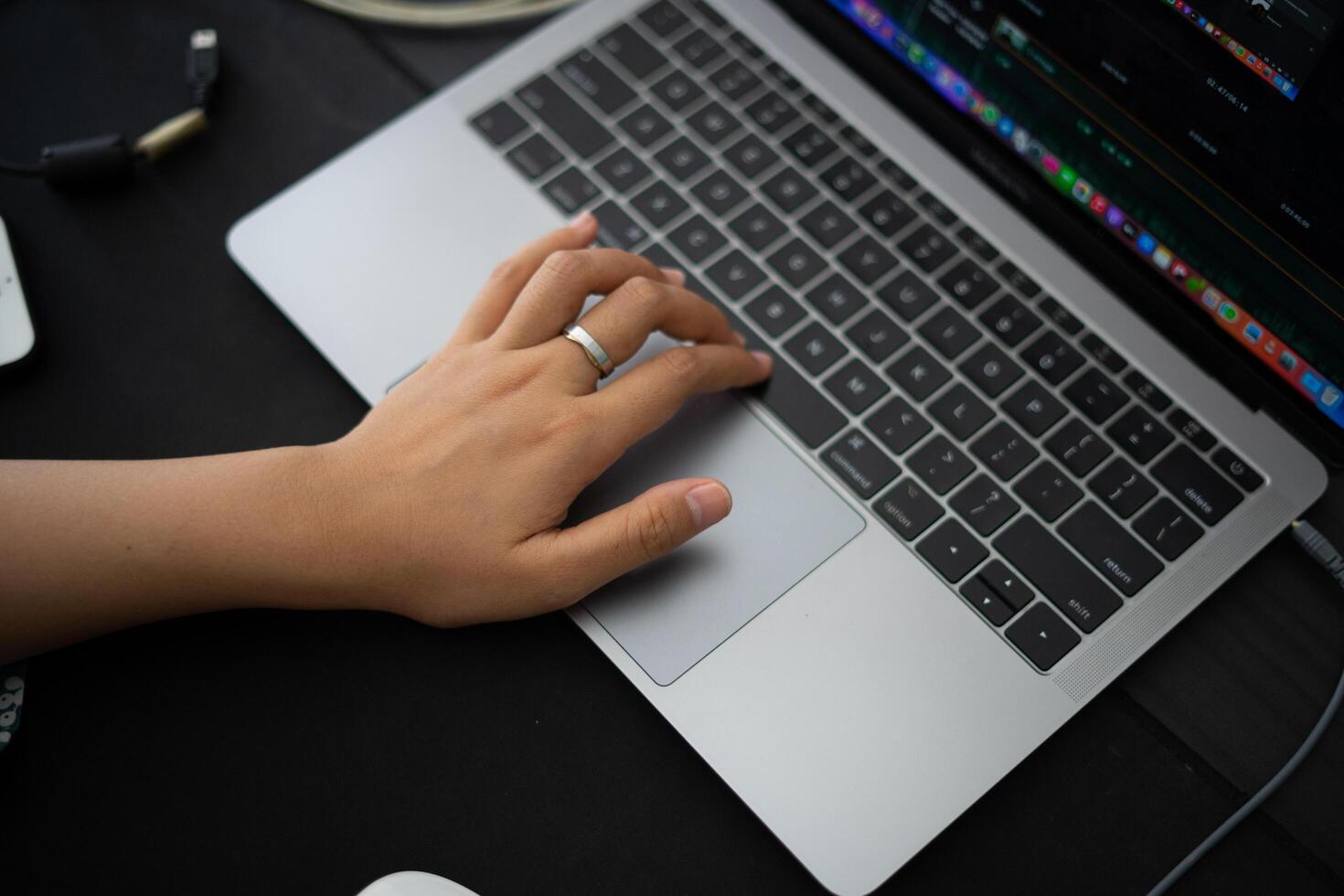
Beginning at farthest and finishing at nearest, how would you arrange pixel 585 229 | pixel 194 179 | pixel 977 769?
pixel 194 179, pixel 585 229, pixel 977 769

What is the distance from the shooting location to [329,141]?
1.00 m

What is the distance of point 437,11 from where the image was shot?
1049 mm

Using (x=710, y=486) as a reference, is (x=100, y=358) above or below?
below

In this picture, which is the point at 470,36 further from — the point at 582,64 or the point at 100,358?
the point at 100,358

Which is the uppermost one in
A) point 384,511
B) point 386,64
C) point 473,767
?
point 386,64

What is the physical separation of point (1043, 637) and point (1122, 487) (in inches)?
5.4

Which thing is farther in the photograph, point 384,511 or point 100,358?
point 100,358

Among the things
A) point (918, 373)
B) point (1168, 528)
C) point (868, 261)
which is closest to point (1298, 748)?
point (1168, 528)

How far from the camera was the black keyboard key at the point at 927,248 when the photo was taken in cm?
90

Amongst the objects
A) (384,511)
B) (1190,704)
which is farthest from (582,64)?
(1190,704)

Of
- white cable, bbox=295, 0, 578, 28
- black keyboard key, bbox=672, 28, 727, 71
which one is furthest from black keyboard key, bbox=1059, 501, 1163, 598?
white cable, bbox=295, 0, 578, 28

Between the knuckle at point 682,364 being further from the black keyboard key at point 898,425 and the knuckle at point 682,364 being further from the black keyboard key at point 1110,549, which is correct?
the black keyboard key at point 1110,549

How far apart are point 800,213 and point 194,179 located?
55 centimetres

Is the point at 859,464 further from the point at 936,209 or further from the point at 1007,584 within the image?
the point at 936,209
